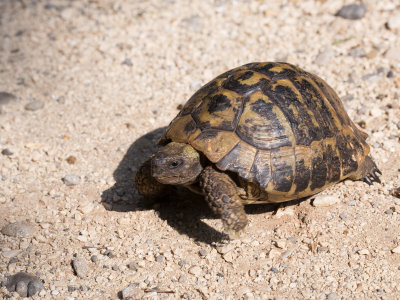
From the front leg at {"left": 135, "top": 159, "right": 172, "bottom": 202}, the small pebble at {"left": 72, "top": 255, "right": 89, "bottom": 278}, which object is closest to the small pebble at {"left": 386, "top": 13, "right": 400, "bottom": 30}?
the front leg at {"left": 135, "top": 159, "right": 172, "bottom": 202}

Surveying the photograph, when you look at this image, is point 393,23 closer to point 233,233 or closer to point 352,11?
point 352,11

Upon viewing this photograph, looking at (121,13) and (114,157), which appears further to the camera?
(121,13)

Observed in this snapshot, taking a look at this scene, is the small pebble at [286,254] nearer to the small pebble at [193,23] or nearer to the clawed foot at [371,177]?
the clawed foot at [371,177]

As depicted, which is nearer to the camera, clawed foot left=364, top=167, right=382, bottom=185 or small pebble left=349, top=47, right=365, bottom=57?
clawed foot left=364, top=167, right=382, bottom=185

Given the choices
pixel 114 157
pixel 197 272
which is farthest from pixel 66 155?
pixel 197 272

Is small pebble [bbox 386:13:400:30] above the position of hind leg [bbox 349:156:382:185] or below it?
above

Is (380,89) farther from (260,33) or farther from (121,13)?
(121,13)

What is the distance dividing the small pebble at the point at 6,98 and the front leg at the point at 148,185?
2.34 m

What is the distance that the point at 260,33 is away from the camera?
6.64 m

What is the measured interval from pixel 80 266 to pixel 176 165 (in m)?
1.02

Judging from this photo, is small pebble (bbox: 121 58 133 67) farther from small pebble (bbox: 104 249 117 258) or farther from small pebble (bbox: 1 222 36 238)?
small pebble (bbox: 104 249 117 258)

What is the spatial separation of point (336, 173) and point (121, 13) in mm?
4411

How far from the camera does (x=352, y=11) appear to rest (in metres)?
6.62

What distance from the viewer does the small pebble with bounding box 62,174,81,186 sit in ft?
15.4
